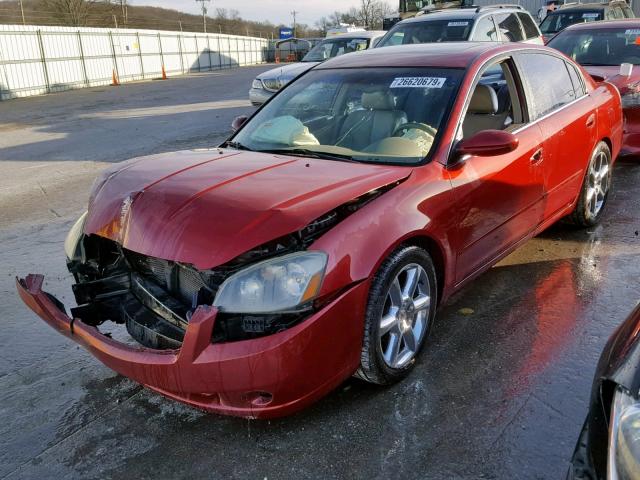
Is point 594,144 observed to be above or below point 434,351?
above

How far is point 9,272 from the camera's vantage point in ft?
15.2

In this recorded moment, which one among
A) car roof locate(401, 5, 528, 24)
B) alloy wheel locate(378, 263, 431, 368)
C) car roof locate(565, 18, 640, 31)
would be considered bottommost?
alloy wheel locate(378, 263, 431, 368)

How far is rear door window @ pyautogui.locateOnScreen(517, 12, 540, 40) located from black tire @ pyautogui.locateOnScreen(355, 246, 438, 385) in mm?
8730

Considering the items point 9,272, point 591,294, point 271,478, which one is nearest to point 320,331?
point 271,478

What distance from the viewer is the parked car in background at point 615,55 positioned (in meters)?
6.84

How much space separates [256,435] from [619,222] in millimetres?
4284

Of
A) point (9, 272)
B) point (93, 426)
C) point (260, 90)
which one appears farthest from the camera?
point (260, 90)

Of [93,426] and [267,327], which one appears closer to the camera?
[267,327]

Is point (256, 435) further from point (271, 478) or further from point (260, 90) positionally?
point (260, 90)

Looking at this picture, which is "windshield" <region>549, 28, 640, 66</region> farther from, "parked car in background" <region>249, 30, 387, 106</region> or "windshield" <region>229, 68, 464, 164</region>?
"windshield" <region>229, 68, 464, 164</region>

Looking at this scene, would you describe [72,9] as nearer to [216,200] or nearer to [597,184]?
[597,184]

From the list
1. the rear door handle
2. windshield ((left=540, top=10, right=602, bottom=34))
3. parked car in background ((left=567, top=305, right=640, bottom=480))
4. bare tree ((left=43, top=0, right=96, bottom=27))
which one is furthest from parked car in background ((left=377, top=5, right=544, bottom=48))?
bare tree ((left=43, top=0, right=96, bottom=27))

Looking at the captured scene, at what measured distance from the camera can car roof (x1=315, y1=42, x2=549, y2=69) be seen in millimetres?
3691

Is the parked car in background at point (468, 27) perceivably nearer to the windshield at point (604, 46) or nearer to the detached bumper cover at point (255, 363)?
the windshield at point (604, 46)
